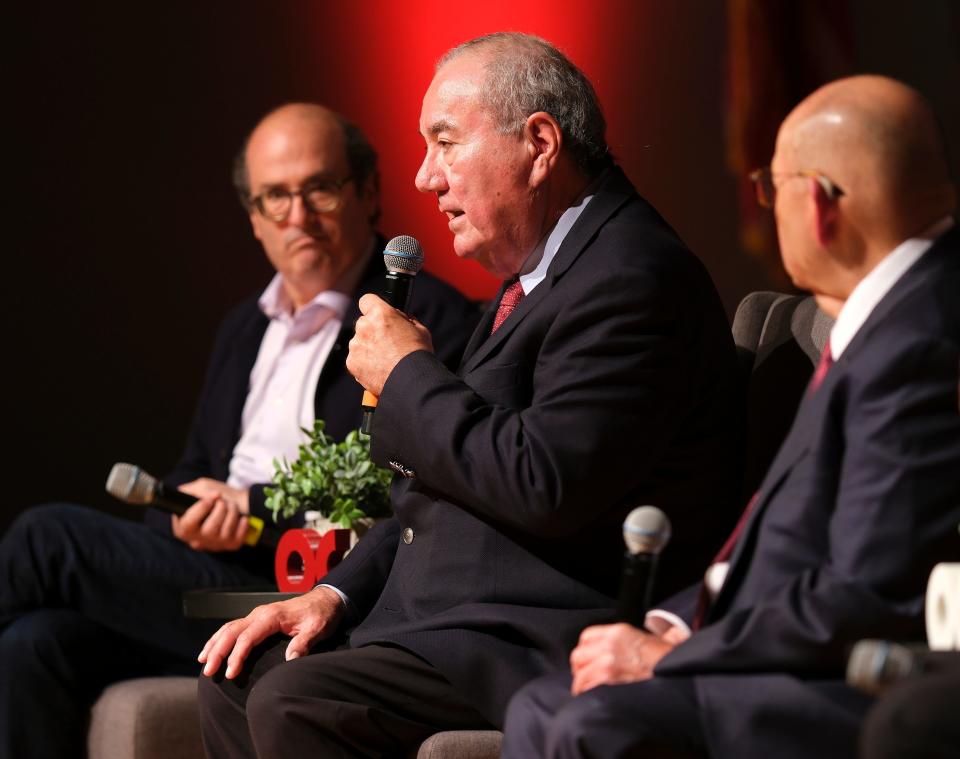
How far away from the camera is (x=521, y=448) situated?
1885 millimetres

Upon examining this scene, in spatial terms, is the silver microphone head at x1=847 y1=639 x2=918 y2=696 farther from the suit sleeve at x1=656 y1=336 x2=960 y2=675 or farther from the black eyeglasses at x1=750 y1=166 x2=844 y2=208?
the black eyeglasses at x1=750 y1=166 x2=844 y2=208

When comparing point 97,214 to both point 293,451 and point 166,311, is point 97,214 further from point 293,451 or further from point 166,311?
point 293,451

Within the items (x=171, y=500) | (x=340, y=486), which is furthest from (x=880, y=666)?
(x=171, y=500)

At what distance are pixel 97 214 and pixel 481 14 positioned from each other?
4.38 feet

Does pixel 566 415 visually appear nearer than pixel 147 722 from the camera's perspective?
Yes


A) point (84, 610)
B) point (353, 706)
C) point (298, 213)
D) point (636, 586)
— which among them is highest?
point (298, 213)

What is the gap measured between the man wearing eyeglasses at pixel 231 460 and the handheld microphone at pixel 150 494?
0.03 m

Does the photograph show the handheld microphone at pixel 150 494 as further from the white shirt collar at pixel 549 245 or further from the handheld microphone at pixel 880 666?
the handheld microphone at pixel 880 666

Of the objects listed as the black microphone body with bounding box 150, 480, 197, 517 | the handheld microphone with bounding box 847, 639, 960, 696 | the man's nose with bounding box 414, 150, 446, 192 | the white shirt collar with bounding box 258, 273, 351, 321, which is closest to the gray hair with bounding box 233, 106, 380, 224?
the white shirt collar with bounding box 258, 273, 351, 321

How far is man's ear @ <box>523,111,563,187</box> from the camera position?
218 cm

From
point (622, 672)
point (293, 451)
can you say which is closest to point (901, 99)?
point (622, 672)

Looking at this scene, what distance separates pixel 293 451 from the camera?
3350mm

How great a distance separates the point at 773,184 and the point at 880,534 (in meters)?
0.44

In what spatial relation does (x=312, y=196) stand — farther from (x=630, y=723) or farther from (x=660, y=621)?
(x=630, y=723)
